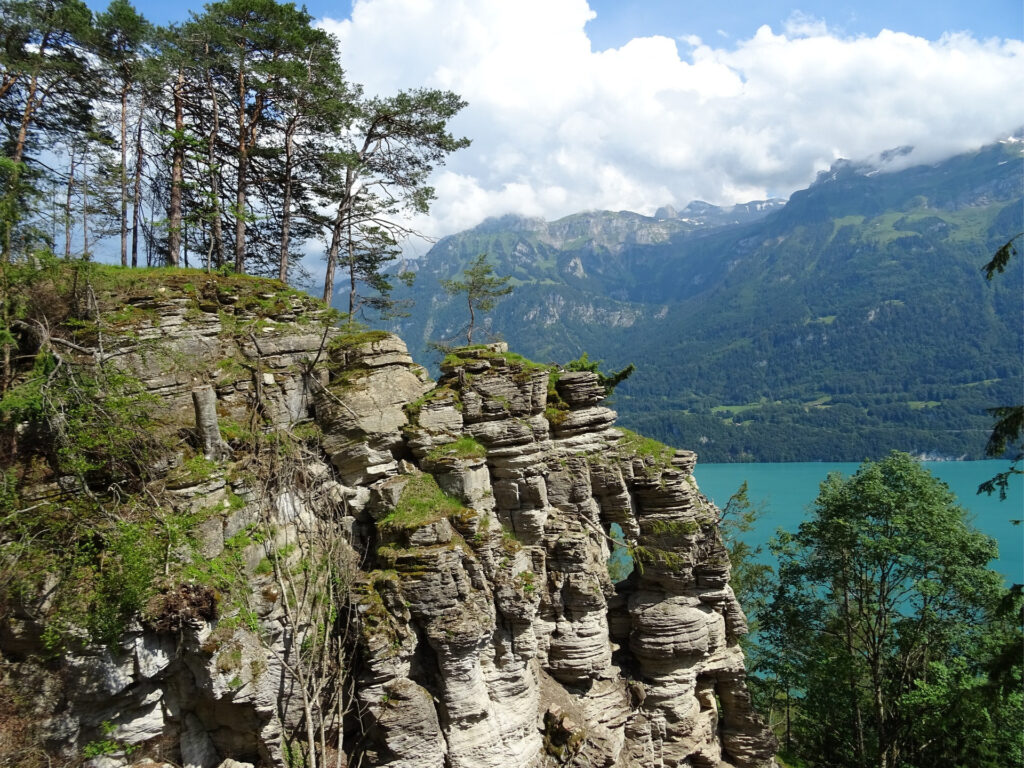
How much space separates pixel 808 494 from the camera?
313 feet

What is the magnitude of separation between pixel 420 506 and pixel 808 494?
99.1 metres

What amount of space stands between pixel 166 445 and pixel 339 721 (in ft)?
21.0

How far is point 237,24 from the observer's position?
57.7ft

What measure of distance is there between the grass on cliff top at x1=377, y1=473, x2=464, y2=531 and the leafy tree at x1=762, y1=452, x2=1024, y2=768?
14.5m

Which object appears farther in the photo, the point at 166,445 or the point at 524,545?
the point at 524,545

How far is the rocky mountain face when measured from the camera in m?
9.54

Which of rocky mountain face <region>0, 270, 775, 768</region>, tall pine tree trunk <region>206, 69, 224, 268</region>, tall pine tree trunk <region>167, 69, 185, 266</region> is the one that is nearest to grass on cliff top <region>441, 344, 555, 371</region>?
rocky mountain face <region>0, 270, 775, 768</region>

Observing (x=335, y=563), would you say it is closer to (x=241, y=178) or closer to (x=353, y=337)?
(x=353, y=337)

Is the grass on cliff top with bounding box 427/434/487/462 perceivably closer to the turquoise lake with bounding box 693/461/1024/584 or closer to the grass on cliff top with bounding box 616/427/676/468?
the grass on cliff top with bounding box 616/427/676/468

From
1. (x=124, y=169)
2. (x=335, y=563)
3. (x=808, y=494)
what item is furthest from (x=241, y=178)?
(x=808, y=494)

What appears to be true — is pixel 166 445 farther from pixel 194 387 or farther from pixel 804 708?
pixel 804 708

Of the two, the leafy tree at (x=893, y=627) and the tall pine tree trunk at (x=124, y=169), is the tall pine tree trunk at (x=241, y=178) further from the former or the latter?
the leafy tree at (x=893, y=627)

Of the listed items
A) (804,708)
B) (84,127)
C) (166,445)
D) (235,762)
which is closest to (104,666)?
(235,762)

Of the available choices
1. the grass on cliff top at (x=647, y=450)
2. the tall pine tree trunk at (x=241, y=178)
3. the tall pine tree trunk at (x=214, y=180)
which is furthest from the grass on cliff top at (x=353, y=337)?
the grass on cliff top at (x=647, y=450)
